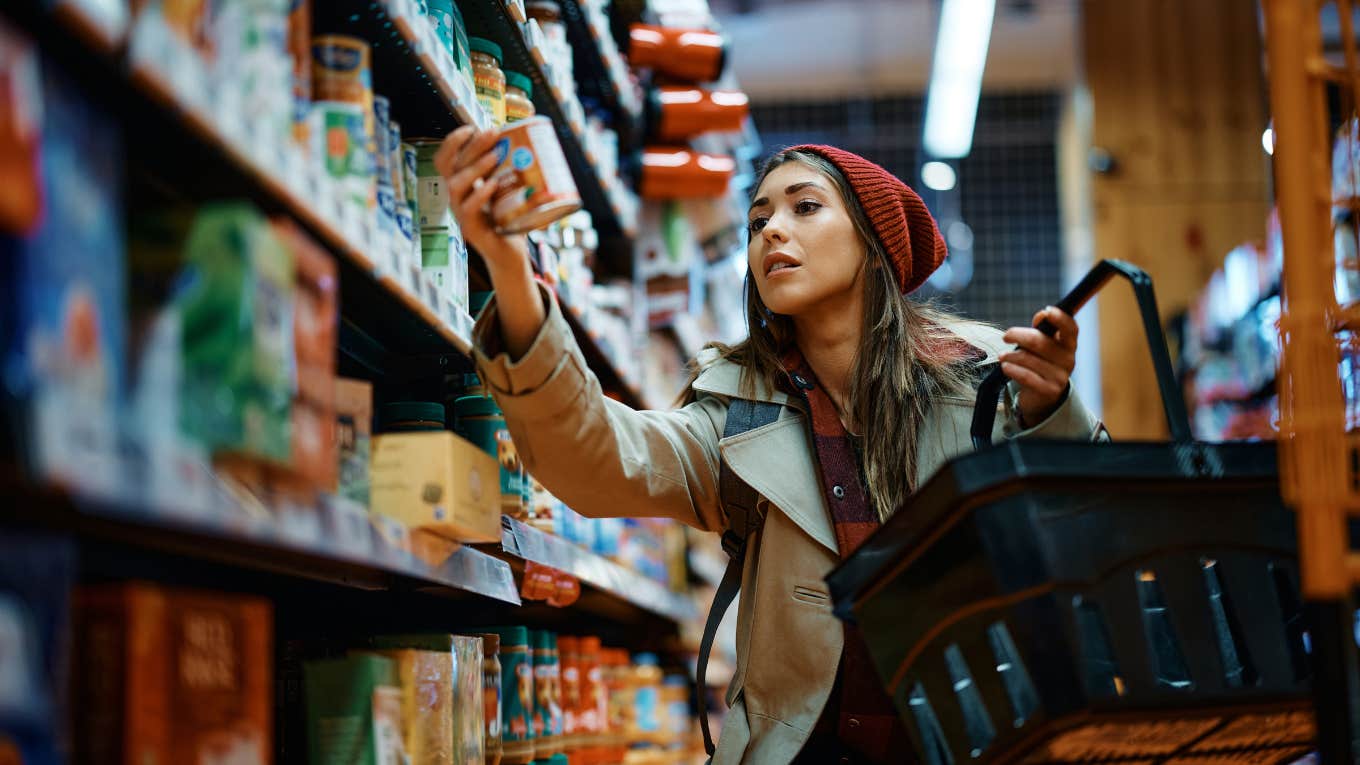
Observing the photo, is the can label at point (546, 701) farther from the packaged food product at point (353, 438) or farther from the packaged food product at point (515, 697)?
the packaged food product at point (353, 438)

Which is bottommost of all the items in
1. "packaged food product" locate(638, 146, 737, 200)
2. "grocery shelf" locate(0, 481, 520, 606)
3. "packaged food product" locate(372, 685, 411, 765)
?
"packaged food product" locate(372, 685, 411, 765)

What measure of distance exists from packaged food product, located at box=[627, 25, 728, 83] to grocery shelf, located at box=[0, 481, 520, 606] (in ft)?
7.93

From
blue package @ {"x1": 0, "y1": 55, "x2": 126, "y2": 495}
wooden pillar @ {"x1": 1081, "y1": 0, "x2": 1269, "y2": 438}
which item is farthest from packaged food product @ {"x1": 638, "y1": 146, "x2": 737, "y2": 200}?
wooden pillar @ {"x1": 1081, "y1": 0, "x2": 1269, "y2": 438}

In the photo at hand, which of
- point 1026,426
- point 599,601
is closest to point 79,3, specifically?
point 1026,426

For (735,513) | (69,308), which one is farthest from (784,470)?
(69,308)

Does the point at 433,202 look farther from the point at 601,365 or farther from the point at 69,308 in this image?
the point at 601,365

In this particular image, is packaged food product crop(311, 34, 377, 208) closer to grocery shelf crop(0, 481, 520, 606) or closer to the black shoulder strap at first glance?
grocery shelf crop(0, 481, 520, 606)

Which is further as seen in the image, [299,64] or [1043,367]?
[1043,367]

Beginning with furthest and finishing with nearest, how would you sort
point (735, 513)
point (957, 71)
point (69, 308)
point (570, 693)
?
point (957, 71) → point (570, 693) → point (735, 513) → point (69, 308)

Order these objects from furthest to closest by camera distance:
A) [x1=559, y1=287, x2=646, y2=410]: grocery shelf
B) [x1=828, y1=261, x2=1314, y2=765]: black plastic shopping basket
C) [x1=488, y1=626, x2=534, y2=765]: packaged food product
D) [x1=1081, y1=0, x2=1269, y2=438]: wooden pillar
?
[x1=1081, y1=0, x2=1269, y2=438]: wooden pillar, [x1=559, y1=287, x2=646, y2=410]: grocery shelf, [x1=488, y1=626, x2=534, y2=765]: packaged food product, [x1=828, y1=261, x2=1314, y2=765]: black plastic shopping basket

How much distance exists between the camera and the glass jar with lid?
8.63 feet

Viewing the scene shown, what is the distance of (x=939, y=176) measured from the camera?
10.2 meters

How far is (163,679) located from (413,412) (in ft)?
2.90

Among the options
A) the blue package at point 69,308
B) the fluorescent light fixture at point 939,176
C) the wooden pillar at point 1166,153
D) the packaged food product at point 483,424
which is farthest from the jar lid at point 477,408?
the fluorescent light fixture at point 939,176
